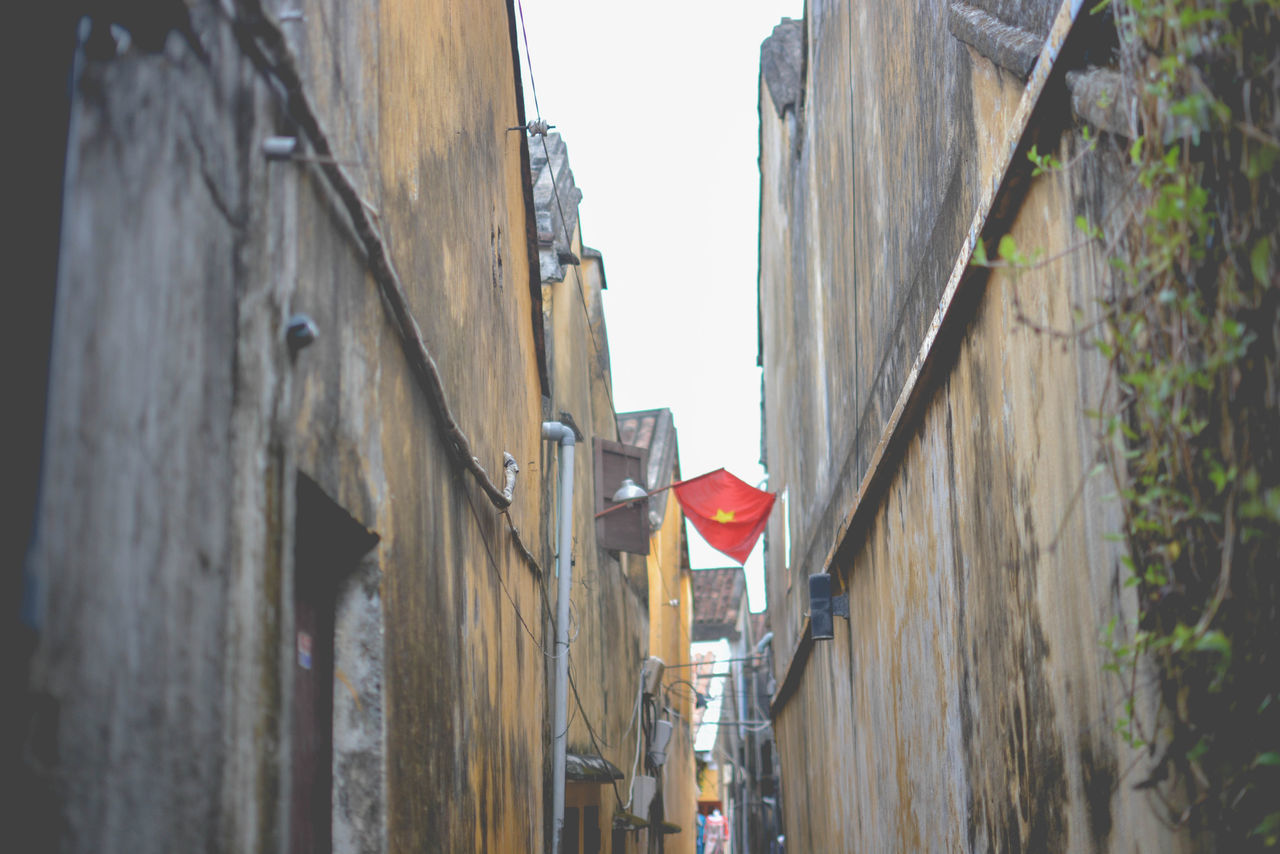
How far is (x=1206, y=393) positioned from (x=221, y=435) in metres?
1.85

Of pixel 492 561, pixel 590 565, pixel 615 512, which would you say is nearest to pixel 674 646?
pixel 615 512

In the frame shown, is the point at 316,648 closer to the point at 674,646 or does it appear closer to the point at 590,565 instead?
the point at 590,565

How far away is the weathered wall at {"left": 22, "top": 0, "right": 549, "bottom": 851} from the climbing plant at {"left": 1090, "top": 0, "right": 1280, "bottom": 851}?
170 centimetres

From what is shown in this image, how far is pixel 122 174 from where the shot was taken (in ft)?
6.35

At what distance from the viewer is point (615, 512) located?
43.0 ft

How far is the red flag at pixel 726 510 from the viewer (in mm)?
13711

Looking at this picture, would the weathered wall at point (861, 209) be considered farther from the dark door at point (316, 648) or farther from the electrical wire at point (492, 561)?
the dark door at point (316, 648)

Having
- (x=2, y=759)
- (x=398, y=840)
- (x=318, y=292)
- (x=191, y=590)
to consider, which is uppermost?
(x=318, y=292)

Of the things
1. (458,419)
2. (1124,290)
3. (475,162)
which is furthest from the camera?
(475,162)

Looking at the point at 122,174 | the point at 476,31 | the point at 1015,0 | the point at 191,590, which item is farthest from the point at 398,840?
the point at 476,31

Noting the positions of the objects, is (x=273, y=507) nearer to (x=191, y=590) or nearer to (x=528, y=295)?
(x=191, y=590)

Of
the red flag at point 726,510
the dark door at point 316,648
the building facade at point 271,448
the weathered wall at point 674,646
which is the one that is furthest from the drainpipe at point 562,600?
the weathered wall at point 674,646

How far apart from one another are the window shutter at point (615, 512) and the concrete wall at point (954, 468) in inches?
138

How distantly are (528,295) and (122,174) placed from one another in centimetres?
624
